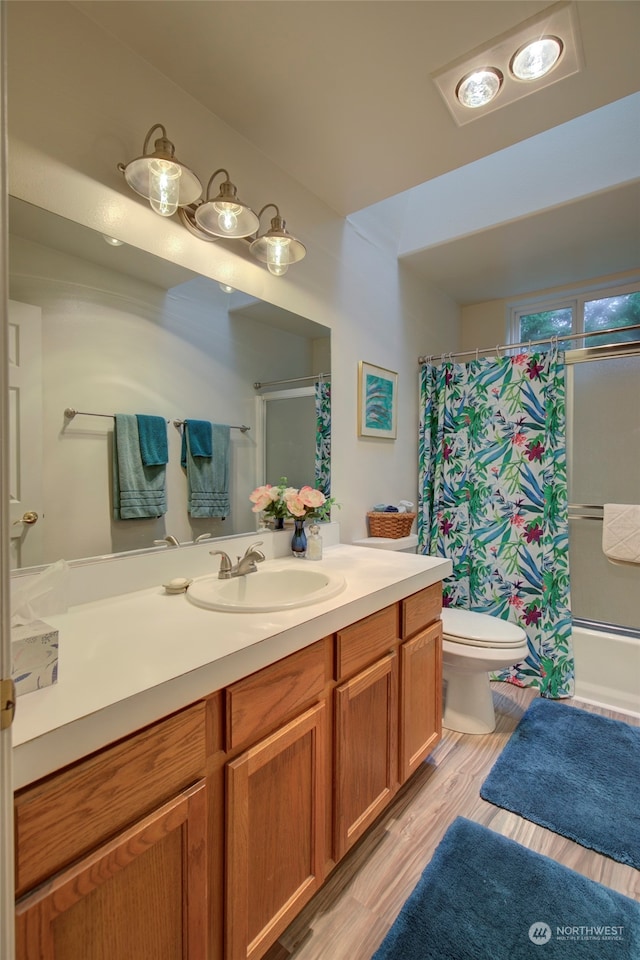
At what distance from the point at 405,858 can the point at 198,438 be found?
60.5 inches

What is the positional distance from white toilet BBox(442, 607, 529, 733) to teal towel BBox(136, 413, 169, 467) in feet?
4.85

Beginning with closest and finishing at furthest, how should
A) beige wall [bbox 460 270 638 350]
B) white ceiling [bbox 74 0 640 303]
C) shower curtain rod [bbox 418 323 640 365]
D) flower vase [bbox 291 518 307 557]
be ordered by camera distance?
white ceiling [bbox 74 0 640 303] → flower vase [bbox 291 518 307 557] → shower curtain rod [bbox 418 323 640 365] → beige wall [bbox 460 270 638 350]

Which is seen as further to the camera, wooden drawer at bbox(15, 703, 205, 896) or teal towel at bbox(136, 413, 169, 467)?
teal towel at bbox(136, 413, 169, 467)

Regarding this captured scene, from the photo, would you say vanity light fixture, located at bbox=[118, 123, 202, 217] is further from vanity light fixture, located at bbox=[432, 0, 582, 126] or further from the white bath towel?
the white bath towel

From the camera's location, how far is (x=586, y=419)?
2.80 meters

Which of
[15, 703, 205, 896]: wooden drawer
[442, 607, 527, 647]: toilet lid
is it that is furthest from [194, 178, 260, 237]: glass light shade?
[442, 607, 527, 647]: toilet lid

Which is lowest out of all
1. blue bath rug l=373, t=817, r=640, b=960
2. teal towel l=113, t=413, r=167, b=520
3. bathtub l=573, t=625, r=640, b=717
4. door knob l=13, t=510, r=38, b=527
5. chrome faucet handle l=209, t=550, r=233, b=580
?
blue bath rug l=373, t=817, r=640, b=960

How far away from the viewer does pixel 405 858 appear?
139 cm

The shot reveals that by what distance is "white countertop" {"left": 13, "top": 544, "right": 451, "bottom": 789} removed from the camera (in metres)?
0.63

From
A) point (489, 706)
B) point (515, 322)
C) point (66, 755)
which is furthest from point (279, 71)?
point (489, 706)

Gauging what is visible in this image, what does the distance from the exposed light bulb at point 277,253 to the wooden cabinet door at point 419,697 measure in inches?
58.0

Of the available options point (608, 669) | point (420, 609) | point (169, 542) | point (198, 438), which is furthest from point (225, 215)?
point (608, 669)

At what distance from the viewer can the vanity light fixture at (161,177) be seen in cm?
119

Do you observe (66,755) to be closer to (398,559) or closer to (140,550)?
(140,550)
